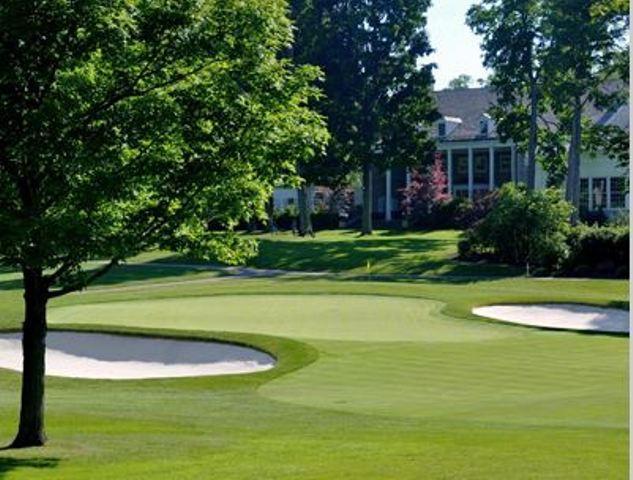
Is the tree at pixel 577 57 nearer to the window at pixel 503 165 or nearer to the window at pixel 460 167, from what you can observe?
the window at pixel 503 165

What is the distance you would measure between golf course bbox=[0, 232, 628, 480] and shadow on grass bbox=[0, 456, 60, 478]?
0.07 ft

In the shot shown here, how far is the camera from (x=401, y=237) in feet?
227

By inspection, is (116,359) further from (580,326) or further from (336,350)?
(580,326)

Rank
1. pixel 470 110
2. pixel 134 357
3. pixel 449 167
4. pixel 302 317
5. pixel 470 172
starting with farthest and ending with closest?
1. pixel 470 110
2. pixel 449 167
3. pixel 470 172
4. pixel 302 317
5. pixel 134 357

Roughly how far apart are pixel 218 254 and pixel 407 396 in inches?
233

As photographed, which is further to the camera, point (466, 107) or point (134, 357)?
point (466, 107)

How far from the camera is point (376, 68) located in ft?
231

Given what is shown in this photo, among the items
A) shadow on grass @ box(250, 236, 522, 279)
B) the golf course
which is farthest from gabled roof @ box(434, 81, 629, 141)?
the golf course

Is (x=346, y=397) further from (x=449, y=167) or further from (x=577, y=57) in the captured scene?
(x=449, y=167)

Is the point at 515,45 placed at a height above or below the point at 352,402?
above

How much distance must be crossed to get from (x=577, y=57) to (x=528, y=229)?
16.3m

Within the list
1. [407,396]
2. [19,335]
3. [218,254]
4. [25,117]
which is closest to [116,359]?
[19,335]

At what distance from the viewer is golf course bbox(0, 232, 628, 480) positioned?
37.4ft

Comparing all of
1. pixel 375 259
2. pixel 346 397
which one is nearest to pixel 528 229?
pixel 375 259
